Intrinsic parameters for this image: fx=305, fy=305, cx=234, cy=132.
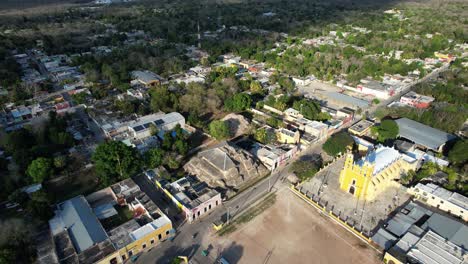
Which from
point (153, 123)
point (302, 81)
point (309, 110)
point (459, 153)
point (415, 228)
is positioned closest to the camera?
point (415, 228)

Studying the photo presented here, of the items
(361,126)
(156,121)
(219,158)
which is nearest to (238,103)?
(156,121)

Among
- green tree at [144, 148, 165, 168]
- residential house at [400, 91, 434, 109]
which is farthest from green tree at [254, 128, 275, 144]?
residential house at [400, 91, 434, 109]

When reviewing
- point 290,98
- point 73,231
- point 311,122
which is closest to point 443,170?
point 311,122

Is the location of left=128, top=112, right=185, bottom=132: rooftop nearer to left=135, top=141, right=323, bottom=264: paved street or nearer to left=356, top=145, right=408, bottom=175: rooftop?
Result: left=135, top=141, right=323, bottom=264: paved street

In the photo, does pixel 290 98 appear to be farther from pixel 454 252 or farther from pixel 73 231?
pixel 73 231

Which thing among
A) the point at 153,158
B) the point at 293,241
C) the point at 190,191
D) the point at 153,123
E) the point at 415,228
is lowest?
the point at 293,241

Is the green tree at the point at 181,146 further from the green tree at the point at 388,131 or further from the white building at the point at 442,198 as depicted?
the green tree at the point at 388,131

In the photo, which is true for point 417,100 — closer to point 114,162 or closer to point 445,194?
point 445,194
